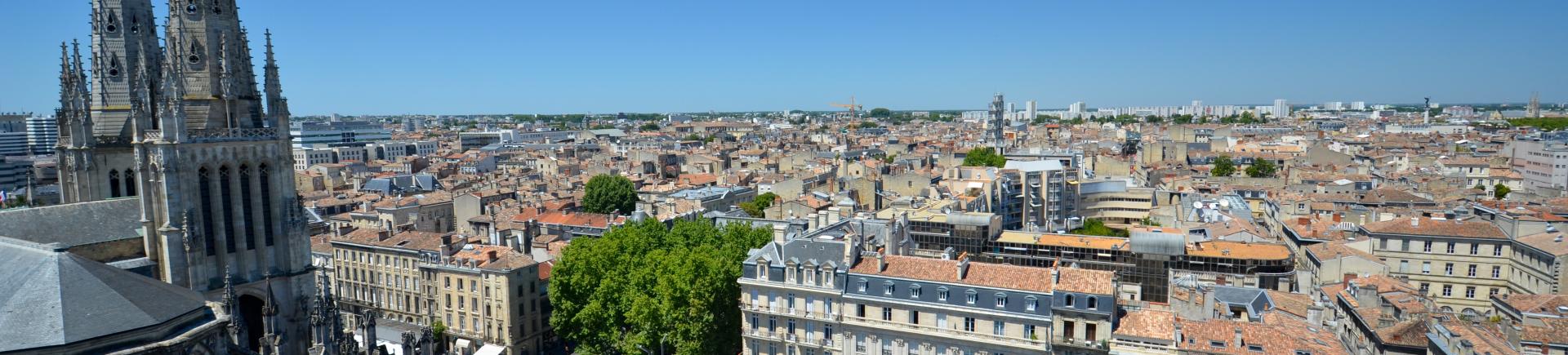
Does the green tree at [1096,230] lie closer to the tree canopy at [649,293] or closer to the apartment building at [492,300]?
the tree canopy at [649,293]

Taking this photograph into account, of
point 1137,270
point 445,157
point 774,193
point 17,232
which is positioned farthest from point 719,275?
point 445,157

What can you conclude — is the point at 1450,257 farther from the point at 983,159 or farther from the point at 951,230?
the point at 983,159

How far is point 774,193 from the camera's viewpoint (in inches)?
2975

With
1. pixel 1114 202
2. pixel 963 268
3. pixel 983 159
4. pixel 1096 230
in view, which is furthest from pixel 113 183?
pixel 983 159

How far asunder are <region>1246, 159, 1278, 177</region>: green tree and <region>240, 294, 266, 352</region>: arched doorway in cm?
8722

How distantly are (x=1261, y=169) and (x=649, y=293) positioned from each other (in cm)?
7762

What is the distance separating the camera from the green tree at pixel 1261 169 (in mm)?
89688

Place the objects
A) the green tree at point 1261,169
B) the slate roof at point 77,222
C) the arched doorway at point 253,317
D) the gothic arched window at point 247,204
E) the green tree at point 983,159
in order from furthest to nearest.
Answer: the green tree at point 983,159 < the green tree at point 1261,169 < the arched doorway at point 253,317 < the gothic arched window at point 247,204 < the slate roof at point 77,222

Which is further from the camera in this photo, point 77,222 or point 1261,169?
point 1261,169

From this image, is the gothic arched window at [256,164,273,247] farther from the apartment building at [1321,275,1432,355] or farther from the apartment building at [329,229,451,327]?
the apartment building at [1321,275,1432,355]

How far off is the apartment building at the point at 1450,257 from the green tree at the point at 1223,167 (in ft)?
159

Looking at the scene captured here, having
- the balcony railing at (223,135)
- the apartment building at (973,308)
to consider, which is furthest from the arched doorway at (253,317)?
the apartment building at (973,308)

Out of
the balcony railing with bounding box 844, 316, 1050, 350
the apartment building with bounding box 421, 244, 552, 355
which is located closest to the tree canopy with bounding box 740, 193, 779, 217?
the apartment building with bounding box 421, 244, 552, 355

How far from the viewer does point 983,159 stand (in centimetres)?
10494
